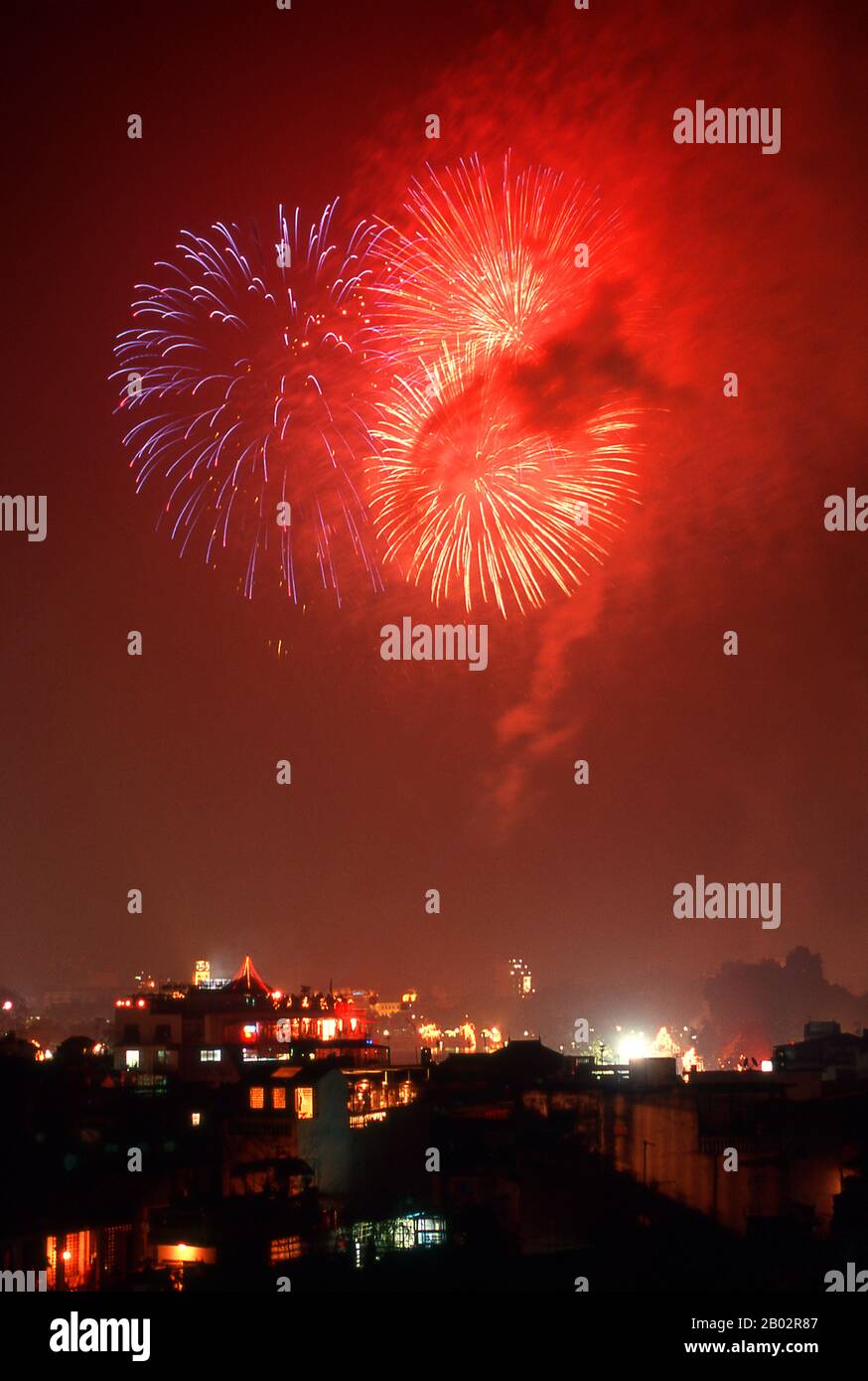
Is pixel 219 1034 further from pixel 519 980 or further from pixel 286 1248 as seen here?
pixel 519 980

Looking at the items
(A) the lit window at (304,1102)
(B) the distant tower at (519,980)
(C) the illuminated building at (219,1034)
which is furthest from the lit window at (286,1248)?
(B) the distant tower at (519,980)

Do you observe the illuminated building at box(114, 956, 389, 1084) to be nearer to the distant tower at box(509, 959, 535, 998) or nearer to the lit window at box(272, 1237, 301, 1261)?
the lit window at box(272, 1237, 301, 1261)

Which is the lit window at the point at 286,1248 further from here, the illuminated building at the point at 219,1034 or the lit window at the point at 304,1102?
the illuminated building at the point at 219,1034

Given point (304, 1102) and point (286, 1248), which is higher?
point (304, 1102)

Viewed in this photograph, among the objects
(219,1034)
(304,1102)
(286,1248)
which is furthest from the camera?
(219,1034)

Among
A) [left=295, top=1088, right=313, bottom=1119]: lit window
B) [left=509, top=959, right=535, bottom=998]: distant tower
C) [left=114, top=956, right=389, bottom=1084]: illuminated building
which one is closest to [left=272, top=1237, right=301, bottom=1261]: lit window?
[left=295, top=1088, right=313, bottom=1119]: lit window

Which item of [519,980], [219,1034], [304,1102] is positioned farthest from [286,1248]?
[519,980]
